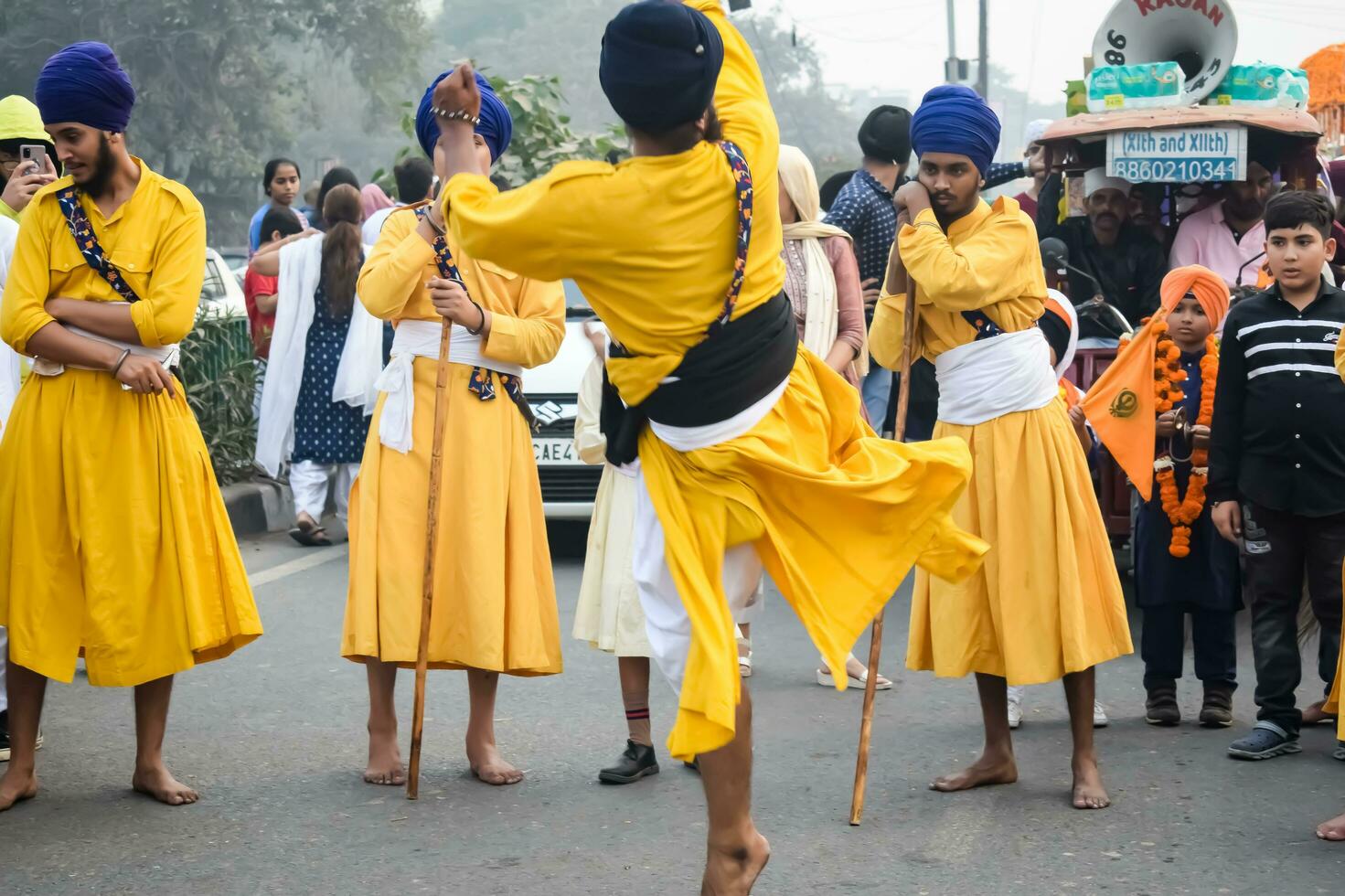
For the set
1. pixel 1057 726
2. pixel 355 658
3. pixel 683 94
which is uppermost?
pixel 683 94

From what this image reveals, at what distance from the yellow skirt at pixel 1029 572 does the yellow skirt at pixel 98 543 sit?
237cm

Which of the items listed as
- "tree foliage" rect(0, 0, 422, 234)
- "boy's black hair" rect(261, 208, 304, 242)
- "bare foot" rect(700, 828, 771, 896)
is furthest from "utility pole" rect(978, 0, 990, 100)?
"bare foot" rect(700, 828, 771, 896)

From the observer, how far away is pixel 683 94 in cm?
403

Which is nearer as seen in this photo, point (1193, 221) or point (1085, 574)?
point (1085, 574)

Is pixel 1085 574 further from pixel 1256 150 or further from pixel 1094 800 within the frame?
pixel 1256 150

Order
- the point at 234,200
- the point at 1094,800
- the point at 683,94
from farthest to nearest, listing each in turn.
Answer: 1. the point at 234,200
2. the point at 1094,800
3. the point at 683,94

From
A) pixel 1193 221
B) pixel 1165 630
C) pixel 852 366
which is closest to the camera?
pixel 1165 630

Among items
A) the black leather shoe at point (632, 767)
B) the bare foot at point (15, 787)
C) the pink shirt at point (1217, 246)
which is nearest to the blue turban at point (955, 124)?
the black leather shoe at point (632, 767)

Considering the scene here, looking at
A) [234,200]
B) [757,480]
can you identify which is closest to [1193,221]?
[757,480]

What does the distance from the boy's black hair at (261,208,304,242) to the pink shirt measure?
20.7ft

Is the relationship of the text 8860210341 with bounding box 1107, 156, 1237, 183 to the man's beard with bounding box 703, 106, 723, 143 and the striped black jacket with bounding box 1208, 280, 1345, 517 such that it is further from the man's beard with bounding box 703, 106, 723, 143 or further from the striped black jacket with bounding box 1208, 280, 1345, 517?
the man's beard with bounding box 703, 106, 723, 143

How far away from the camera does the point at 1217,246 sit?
407 inches

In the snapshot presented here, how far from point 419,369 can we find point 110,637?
1.29 m

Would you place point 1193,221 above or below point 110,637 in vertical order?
above
